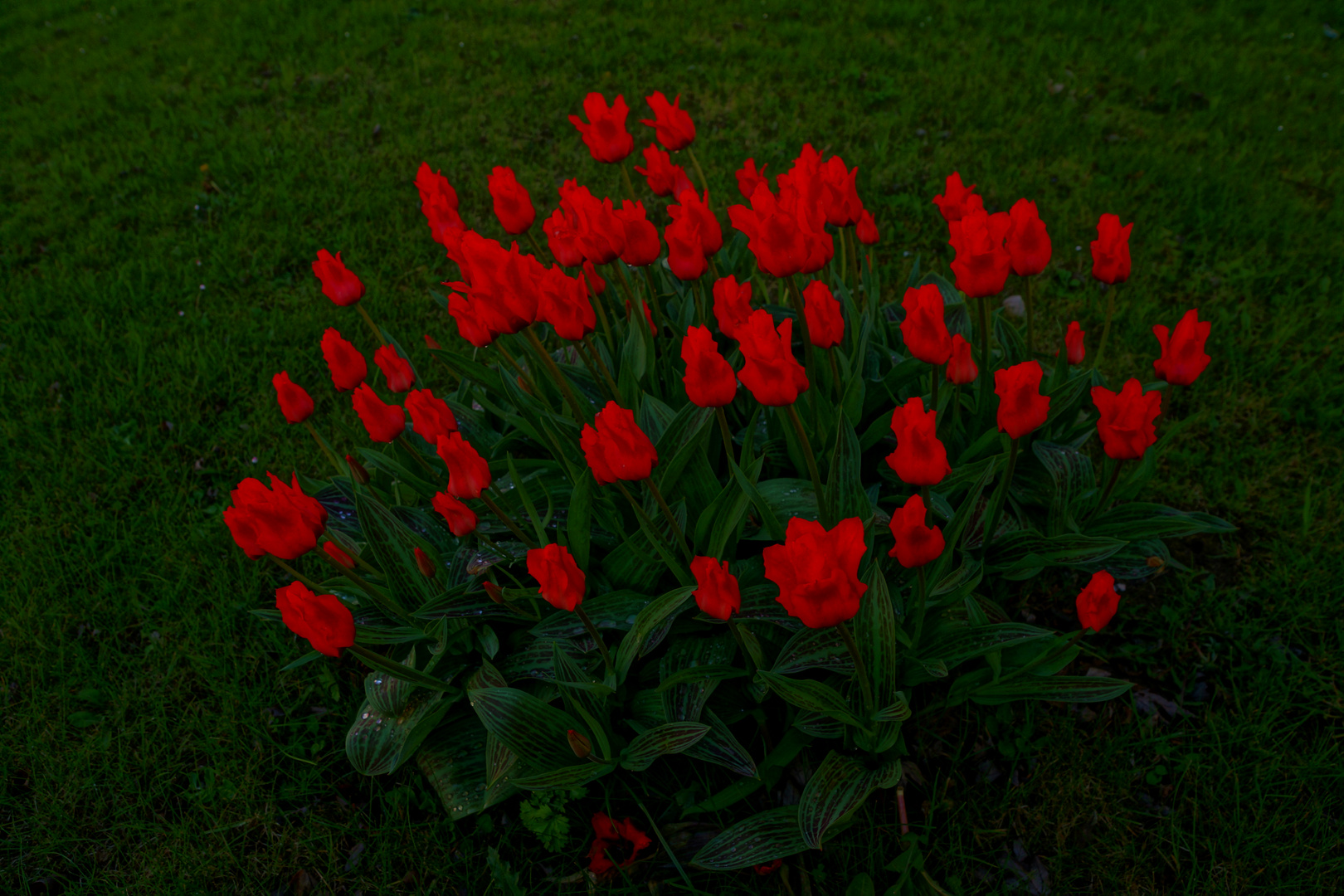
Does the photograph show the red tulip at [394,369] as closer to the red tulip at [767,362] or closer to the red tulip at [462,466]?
the red tulip at [462,466]

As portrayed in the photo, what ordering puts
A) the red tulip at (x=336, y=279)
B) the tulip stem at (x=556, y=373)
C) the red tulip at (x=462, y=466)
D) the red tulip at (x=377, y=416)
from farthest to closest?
the red tulip at (x=336, y=279) → the tulip stem at (x=556, y=373) → the red tulip at (x=377, y=416) → the red tulip at (x=462, y=466)

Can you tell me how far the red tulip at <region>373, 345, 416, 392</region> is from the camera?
2338 mm

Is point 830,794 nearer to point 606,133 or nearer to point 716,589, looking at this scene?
point 716,589

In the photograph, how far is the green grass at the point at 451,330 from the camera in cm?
219

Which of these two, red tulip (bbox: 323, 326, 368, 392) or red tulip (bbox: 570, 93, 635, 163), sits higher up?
red tulip (bbox: 570, 93, 635, 163)

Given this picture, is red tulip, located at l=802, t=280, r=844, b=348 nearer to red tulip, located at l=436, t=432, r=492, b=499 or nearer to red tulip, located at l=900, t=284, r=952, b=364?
red tulip, located at l=900, t=284, r=952, b=364

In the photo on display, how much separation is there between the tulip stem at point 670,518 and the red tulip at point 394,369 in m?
0.85

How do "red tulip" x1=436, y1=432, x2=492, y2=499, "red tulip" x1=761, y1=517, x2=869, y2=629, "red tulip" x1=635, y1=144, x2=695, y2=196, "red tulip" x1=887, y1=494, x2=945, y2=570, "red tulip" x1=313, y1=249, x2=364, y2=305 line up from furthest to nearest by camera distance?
"red tulip" x1=635, y1=144, x2=695, y2=196, "red tulip" x1=313, y1=249, x2=364, y2=305, "red tulip" x1=436, y1=432, x2=492, y2=499, "red tulip" x1=887, y1=494, x2=945, y2=570, "red tulip" x1=761, y1=517, x2=869, y2=629

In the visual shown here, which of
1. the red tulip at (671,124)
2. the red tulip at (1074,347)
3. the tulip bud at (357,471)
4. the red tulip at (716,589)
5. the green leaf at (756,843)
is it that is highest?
the red tulip at (671,124)

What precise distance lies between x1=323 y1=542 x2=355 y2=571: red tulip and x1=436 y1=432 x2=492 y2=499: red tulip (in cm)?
33

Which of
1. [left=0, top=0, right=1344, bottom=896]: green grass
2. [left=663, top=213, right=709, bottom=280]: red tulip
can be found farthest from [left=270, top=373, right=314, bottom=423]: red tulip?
[left=663, top=213, right=709, bottom=280]: red tulip

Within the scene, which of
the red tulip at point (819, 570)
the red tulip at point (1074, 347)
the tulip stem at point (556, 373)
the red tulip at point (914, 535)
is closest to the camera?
the red tulip at point (819, 570)

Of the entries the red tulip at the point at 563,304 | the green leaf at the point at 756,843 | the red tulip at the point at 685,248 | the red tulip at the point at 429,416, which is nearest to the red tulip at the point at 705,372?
the red tulip at the point at 563,304

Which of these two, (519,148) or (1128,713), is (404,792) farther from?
(519,148)
